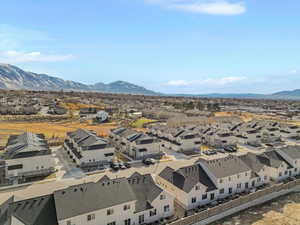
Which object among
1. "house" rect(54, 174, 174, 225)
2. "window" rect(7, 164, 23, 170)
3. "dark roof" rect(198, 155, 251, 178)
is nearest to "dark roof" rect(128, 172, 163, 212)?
"house" rect(54, 174, 174, 225)

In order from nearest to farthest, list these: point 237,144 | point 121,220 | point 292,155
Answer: point 121,220 → point 292,155 → point 237,144

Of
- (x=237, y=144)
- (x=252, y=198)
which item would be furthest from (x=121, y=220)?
(x=237, y=144)

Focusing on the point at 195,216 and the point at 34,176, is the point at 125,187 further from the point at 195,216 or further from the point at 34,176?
the point at 34,176

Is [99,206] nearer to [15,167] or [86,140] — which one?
[15,167]

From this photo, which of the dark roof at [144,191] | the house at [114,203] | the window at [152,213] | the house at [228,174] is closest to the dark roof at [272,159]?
Answer: the house at [228,174]

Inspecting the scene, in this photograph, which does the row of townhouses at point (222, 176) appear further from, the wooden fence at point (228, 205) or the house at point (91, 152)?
the house at point (91, 152)

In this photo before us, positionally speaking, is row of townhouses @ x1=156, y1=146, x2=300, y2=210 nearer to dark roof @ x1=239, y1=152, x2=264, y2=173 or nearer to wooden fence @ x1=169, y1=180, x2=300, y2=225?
dark roof @ x1=239, y1=152, x2=264, y2=173
